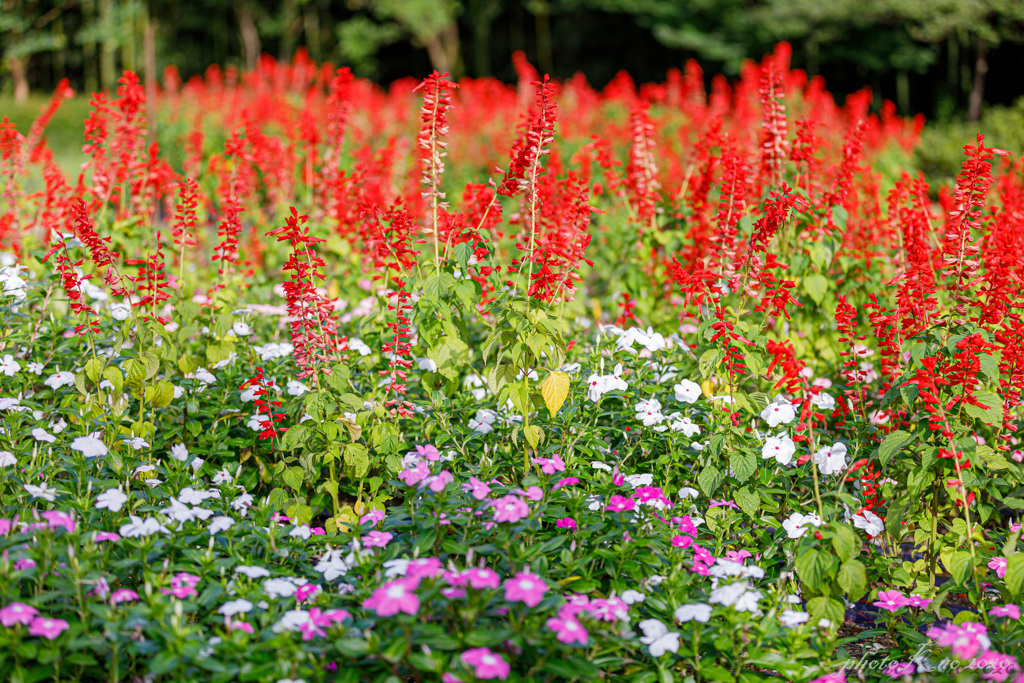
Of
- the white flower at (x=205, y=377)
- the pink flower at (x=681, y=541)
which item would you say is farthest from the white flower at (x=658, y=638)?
the white flower at (x=205, y=377)

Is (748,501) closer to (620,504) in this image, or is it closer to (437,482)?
(620,504)

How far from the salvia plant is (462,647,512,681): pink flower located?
0.04ft

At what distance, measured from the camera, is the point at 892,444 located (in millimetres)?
2889

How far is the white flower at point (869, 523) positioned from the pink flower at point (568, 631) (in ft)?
4.25

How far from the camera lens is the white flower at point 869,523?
9.45ft

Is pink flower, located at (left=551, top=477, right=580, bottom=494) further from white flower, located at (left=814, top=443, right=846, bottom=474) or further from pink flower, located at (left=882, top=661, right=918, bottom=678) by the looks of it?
pink flower, located at (left=882, top=661, right=918, bottom=678)

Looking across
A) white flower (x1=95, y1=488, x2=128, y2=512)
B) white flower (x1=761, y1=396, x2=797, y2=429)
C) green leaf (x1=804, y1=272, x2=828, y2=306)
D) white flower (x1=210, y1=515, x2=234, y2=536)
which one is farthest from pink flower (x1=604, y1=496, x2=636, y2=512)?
green leaf (x1=804, y1=272, x2=828, y2=306)

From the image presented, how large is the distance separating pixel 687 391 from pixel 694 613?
3.93 ft

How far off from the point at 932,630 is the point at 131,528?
7.73 feet

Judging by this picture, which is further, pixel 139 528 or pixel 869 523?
pixel 869 523

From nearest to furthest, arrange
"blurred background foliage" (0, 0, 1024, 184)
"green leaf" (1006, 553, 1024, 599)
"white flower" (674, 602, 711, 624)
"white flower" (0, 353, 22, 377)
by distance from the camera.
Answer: "white flower" (674, 602, 711, 624) < "green leaf" (1006, 553, 1024, 599) < "white flower" (0, 353, 22, 377) < "blurred background foliage" (0, 0, 1024, 184)

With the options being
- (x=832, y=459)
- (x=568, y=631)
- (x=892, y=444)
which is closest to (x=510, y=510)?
(x=568, y=631)

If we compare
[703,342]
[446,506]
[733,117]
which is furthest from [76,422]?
[733,117]

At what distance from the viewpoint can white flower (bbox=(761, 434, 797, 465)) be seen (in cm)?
301
